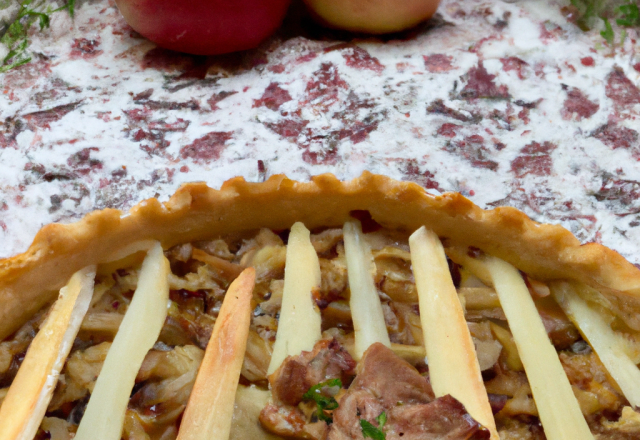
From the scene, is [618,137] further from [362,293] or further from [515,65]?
[362,293]

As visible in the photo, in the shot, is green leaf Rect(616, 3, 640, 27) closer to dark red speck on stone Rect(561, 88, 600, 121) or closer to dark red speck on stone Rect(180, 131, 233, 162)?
dark red speck on stone Rect(561, 88, 600, 121)

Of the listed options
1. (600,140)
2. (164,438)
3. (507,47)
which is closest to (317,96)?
(507,47)

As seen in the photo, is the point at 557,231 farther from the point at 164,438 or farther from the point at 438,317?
the point at 164,438

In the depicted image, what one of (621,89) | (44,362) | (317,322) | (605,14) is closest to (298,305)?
(317,322)

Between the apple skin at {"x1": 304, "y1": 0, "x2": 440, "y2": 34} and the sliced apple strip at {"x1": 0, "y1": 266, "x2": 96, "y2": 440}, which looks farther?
the apple skin at {"x1": 304, "y1": 0, "x2": 440, "y2": 34}

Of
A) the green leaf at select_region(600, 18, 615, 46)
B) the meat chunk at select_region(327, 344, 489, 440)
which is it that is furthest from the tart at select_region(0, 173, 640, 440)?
the green leaf at select_region(600, 18, 615, 46)

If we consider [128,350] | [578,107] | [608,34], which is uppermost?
[608,34]

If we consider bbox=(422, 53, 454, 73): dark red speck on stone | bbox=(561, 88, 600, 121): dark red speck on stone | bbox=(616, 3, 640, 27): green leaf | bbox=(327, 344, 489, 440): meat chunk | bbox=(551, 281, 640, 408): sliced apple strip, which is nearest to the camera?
bbox=(327, 344, 489, 440): meat chunk
